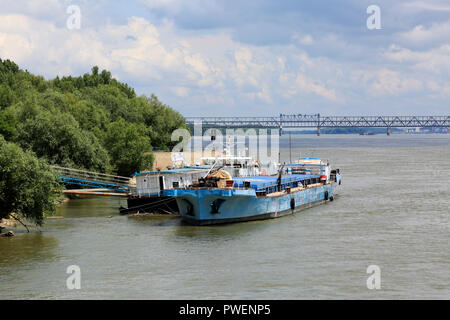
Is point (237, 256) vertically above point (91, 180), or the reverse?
point (91, 180)

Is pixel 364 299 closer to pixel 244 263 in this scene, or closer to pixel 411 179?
pixel 244 263

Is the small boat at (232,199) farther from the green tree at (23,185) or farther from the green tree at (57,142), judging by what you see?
the green tree at (57,142)

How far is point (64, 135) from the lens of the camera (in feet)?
227

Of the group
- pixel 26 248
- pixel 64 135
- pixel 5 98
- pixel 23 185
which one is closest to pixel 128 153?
pixel 64 135

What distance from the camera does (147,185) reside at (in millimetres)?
56562

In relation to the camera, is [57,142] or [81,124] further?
[81,124]

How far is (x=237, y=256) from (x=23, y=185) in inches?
557

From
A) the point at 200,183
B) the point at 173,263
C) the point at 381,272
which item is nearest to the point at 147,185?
the point at 200,183

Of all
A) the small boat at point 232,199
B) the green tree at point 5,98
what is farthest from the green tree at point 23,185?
the green tree at point 5,98

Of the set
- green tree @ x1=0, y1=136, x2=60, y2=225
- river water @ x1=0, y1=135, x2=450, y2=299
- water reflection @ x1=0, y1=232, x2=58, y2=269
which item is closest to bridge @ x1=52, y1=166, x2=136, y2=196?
river water @ x1=0, y1=135, x2=450, y2=299

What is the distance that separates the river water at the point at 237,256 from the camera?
2991 cm

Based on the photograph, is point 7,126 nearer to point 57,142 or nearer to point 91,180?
point 57,142

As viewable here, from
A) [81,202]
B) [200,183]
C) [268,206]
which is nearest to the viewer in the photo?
[200,183]
